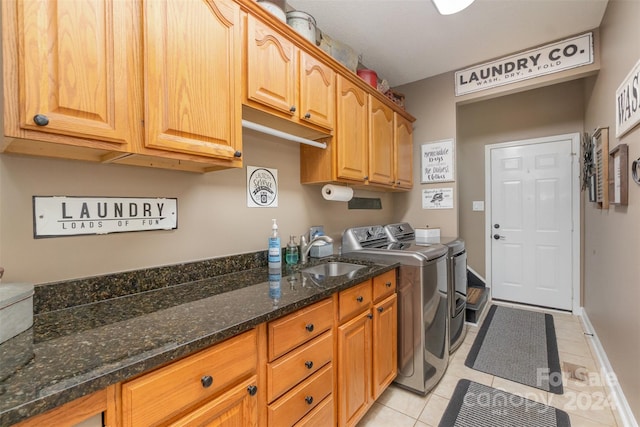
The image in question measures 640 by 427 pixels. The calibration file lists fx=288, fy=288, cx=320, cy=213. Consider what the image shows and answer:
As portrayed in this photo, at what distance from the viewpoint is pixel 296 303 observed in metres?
1.10

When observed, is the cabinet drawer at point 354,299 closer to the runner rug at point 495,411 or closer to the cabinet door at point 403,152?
the runner rug at point 495,411

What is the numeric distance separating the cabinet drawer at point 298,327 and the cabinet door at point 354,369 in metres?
0.16

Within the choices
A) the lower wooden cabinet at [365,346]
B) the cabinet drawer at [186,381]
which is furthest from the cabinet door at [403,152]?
the cabinet drawer at [186,381]

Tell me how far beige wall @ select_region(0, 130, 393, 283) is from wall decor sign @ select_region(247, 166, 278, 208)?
0.03 m

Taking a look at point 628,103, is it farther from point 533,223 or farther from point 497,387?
point 533,223

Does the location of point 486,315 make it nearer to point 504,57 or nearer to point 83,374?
point 504,57

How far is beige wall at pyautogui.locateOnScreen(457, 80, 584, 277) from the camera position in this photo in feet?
10.3

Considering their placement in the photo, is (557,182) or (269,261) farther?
(557,182)

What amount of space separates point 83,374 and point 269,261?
1091mm

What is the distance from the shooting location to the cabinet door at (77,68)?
77 centimetres

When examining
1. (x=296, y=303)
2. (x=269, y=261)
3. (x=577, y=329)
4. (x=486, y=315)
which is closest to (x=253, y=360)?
(x=296, y=303)

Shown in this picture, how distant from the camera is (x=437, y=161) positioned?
116 inches

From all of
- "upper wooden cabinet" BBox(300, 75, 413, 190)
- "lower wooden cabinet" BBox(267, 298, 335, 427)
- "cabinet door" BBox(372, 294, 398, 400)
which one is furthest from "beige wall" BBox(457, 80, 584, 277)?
"lower wooden cabinet" BBox(267, 298, 335, 427)

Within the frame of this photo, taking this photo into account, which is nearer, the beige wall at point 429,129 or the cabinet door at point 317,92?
the cabinet door at point 317,92
